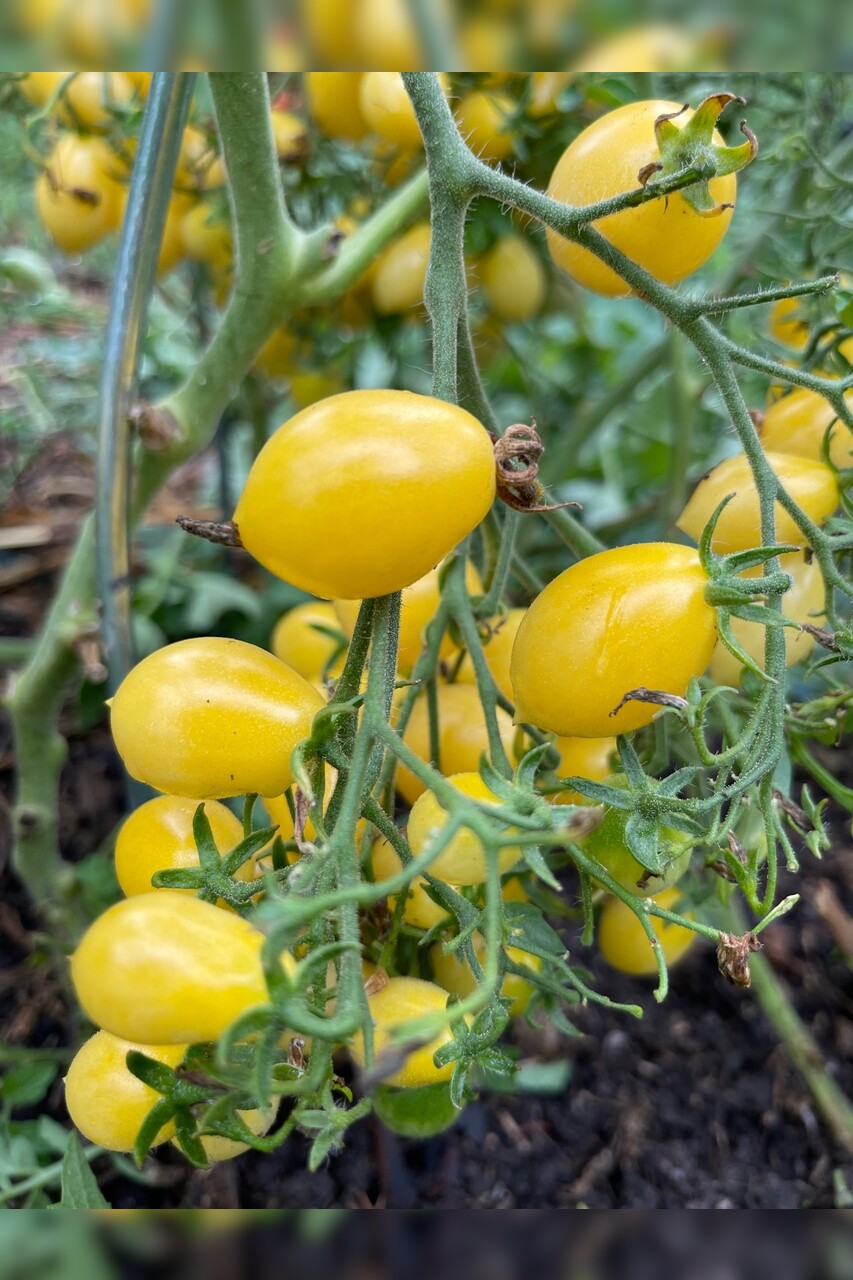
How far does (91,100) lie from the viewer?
795 millimetres

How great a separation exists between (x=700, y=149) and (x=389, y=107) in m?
0.38

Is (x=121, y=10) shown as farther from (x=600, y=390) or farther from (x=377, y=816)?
(x=600, y=390)

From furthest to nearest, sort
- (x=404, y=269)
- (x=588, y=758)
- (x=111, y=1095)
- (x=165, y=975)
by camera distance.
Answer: (x=404, y=269) < (x=588, y=758) < (x=111, y=1095) < (x=165, y=975)

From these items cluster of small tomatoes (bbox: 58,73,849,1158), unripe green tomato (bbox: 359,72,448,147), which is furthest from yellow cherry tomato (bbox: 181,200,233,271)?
cluster of small tomatoes (bbox: 58,73,849,1158)

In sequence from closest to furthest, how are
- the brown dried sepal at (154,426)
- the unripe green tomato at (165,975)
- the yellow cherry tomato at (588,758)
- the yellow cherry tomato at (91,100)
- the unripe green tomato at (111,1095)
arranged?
the unripe green tomato at (165,975) → the unripe green tomato at (111,1095) → the yellow cherry tomato at (588,758) → the brown dried sepal at (154,426) → the yellow cherry tomato at (91,100)

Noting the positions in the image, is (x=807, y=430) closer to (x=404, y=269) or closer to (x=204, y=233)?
(x=404, y=269)

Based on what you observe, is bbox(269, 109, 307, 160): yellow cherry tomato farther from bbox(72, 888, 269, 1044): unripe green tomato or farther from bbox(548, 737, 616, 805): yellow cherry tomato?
bbox(72, 888, 269, 1044): unripe green tomato

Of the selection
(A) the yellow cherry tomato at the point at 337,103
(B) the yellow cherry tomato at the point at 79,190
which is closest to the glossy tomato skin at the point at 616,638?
(A) the yellow cherry tomato at the point at 337,103

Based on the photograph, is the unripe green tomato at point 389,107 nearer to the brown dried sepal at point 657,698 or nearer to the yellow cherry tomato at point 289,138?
the yellow cherry tomato at point 289,138

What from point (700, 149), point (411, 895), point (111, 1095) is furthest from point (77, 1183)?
point (700, 149)

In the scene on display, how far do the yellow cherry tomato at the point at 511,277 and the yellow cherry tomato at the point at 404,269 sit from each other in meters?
0.07

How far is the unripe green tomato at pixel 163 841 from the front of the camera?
0.42 m

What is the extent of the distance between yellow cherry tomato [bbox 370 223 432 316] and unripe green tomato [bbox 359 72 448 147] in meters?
0.07

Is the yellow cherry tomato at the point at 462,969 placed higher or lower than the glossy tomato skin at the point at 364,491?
lower
